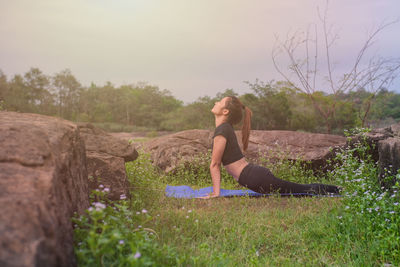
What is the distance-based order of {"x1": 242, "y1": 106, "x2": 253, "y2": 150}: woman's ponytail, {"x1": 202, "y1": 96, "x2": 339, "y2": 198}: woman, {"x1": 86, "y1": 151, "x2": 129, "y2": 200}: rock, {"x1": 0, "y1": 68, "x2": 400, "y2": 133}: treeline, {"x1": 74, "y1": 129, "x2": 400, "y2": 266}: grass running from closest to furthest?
{"x1": 74, "y1": 129, "x2": 400, "y2": 266}: grass < {"x1": 86, "y1": 151, "x2": 129, "y2": 200}: rock < {"x1": 202, "y1": 96, "x2": 339, "y2": 198}: woman < {"x1": 242, "y1": 106, "x2": 253, "y2": 150}: woman's ponytail < {"x1": 0, "y1": 68, "x2": 400, "y2": 133}: treeline

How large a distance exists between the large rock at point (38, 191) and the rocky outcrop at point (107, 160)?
1.66m

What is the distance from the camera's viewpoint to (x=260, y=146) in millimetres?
8883

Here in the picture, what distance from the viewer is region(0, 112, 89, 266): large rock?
5.82 feet

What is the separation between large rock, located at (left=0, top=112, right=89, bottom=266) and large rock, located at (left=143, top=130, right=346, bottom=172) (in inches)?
216

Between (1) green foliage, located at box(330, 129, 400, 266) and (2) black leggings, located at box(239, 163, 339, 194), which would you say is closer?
(1) green foliage, located at box(330, 129, 400, 266)

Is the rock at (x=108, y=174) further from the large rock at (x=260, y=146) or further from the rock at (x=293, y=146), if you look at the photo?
the rock at (x=293, y=146)

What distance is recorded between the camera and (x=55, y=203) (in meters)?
2.16

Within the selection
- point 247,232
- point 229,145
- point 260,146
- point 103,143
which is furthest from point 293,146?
point 103,143

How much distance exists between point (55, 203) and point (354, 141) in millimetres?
6577

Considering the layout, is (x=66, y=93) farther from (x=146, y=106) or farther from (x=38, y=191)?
(x=38, y=191)

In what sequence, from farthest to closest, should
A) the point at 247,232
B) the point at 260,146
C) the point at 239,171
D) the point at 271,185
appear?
the point at 260,146
the point at 239,171
the point at 271,185
the point at 247,232

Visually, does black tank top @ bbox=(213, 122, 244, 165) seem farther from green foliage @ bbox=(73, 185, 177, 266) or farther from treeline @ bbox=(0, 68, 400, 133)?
treeline @ bbox=(0, 68, 400, 133)

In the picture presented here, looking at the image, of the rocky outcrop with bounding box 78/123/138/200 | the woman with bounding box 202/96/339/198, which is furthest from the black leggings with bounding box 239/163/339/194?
the rocky outcrop with bounding box 78/123/138/200

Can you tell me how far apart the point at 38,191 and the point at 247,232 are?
2.73 meters
